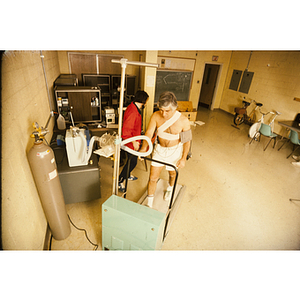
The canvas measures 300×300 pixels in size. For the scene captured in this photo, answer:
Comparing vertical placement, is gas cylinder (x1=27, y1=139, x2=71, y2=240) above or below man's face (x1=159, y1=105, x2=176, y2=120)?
below

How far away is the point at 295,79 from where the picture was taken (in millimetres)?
5039

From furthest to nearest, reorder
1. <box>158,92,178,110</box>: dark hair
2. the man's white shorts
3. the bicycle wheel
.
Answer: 1. the bicycle wheel
2. the man's white shorts
3. <box>158,92,178,110</box>: dark hair

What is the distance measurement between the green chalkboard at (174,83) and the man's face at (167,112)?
4.35 m

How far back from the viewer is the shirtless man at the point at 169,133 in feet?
6.53

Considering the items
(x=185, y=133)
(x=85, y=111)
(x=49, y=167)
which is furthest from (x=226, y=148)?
(x=49, y=167)

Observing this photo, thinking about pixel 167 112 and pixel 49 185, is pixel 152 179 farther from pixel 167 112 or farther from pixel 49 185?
pixel 49 185

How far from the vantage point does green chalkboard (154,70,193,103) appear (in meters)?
6.06

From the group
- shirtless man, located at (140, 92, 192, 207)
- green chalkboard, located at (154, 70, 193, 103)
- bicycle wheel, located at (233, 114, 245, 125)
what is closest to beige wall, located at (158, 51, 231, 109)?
green chalkboard, located at (154, 70, 193, 103)

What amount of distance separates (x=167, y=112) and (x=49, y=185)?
1.41 metres

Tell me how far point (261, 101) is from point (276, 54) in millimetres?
1405

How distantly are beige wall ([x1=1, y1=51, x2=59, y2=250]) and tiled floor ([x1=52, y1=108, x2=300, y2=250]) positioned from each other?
0.64 metres

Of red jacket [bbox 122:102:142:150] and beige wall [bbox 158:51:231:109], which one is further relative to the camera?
beige wall [bbox 158:51:231:109]

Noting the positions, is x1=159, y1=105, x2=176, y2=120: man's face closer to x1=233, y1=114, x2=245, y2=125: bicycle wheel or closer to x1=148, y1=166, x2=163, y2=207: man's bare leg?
x1=148, y1=166, x2=163, y2=207: man's bare leg

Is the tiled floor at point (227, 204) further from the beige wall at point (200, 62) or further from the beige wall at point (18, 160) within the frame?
the beige wall at point (200, 62)
